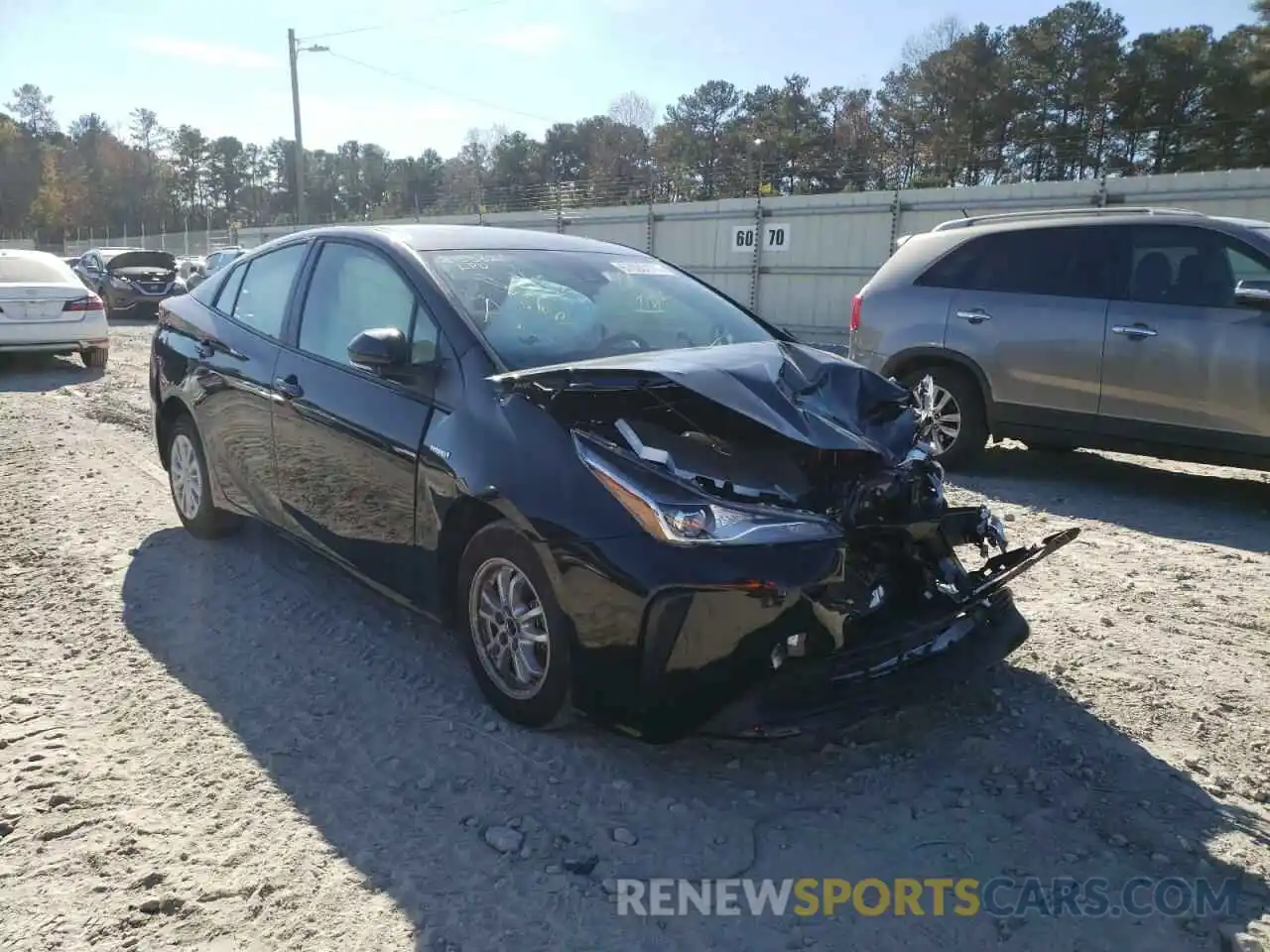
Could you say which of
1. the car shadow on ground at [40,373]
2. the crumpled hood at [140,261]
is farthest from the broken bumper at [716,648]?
the crumpled hood at [140,261]

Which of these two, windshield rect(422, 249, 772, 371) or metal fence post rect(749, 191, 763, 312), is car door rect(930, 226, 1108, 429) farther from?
metal fence post rect(749, 191, 763, 312)

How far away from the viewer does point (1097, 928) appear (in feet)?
8.15

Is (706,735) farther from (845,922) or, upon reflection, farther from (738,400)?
(738,400)

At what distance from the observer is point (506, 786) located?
3082 mm

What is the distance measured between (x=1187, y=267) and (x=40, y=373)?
491 inches

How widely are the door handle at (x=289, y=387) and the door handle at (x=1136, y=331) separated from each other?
17.1 feet

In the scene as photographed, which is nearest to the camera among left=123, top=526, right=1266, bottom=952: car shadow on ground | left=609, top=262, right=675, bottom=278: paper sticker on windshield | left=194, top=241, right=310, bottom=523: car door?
left=123, top=526, right=1266, bottom=952: car shadow on ground

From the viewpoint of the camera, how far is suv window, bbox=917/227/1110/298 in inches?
272

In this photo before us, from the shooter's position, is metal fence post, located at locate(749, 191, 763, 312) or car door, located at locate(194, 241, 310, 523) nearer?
car door, located at locate(194, 241, 310, 523)

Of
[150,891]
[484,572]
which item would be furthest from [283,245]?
[150,891]

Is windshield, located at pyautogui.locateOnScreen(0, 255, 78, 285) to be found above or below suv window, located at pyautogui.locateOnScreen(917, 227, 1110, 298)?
below

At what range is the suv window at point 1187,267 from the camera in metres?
6.32

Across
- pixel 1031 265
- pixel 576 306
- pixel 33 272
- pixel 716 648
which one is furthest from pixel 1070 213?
pixel 33 272

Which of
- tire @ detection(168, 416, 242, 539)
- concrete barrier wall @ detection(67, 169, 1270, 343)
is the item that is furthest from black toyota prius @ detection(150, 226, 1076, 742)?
concrete barrier wall @ detection(67, 169, 1270, 343)
